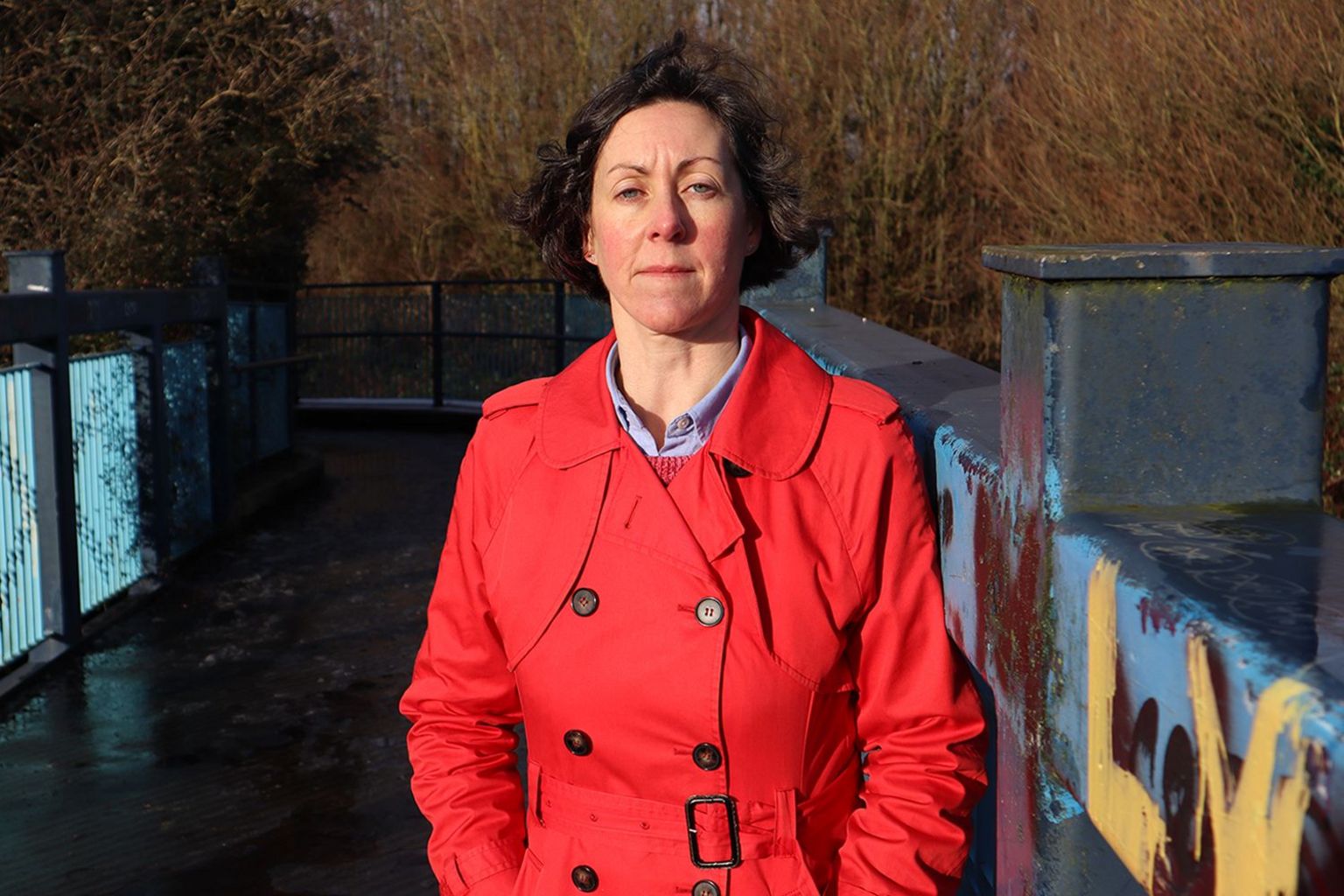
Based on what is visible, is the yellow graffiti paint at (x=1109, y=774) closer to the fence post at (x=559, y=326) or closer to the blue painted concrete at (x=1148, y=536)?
the blue painted concrete at (x=1148, y=536)

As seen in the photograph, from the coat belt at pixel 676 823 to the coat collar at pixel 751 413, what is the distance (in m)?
0.44

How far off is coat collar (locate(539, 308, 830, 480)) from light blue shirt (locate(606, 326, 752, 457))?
0.05 meters

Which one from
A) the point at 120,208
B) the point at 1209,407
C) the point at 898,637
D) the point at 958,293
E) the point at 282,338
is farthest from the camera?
the point at 958,293

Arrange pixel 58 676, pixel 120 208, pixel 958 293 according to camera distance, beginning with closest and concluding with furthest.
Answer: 1. pixel 58 676
2. pixel 120 208
3. pixel 958 293

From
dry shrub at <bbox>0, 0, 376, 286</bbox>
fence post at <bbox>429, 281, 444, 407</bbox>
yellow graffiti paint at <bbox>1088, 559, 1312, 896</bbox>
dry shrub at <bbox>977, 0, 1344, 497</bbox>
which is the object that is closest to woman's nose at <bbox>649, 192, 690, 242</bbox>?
yellow graffiti paint at <bbox>1088, 559, 1312, 896</bbox>

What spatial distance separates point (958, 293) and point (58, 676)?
12242 mm

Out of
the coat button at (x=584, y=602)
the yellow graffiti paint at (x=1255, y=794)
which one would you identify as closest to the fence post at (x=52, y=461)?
the coat button at (x=584, y=602)

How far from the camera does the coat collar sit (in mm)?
2174

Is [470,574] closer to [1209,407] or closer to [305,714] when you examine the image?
[1209,407]

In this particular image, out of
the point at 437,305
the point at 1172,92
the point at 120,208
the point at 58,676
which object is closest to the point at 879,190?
the point at 437,305

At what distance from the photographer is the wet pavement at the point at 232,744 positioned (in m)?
4.66

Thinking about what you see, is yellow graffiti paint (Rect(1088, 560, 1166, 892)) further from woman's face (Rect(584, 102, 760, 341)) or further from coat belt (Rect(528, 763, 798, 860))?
woman's face (Rect(584, 102, 760, 341))

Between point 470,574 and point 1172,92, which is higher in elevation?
point 1172,92

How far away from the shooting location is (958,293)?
17.4 m
